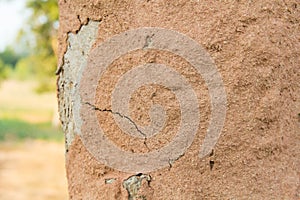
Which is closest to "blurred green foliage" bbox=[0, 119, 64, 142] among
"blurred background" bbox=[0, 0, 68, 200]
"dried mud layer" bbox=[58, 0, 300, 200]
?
"blurred background" bbox=[0, 0, 68, 200]

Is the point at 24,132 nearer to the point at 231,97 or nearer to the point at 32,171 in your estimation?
the point at 32,171

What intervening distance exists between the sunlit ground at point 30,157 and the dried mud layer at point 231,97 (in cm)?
→ 486

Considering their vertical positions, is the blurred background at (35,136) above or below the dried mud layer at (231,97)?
above

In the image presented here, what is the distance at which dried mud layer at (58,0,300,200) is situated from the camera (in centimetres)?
123

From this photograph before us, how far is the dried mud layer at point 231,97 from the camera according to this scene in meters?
1.23

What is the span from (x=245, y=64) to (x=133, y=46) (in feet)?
0.82

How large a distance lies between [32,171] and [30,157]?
1332 mm

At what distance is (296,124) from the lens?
1328mm

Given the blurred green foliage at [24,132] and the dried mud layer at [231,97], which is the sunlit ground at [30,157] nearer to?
the blurred green foliage at [24,132]

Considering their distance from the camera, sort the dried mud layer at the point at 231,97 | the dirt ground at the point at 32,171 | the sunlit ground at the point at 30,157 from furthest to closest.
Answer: the sunlit ground at the point at 30,157
the dirt ground at the point at 32,171
the dried mud layer at the point at 231,97

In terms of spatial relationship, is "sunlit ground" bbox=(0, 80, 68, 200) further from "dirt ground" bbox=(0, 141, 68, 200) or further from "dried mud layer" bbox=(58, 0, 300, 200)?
"dried mud layer" bbox=(58, 0, 300, 200)

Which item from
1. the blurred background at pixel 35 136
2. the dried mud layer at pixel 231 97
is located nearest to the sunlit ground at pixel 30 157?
the blurred background at pixel 35 136

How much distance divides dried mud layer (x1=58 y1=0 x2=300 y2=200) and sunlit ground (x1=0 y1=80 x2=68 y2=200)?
486 centimetres

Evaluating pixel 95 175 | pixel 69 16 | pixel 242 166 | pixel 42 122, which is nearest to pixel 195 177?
pixel 242 166
